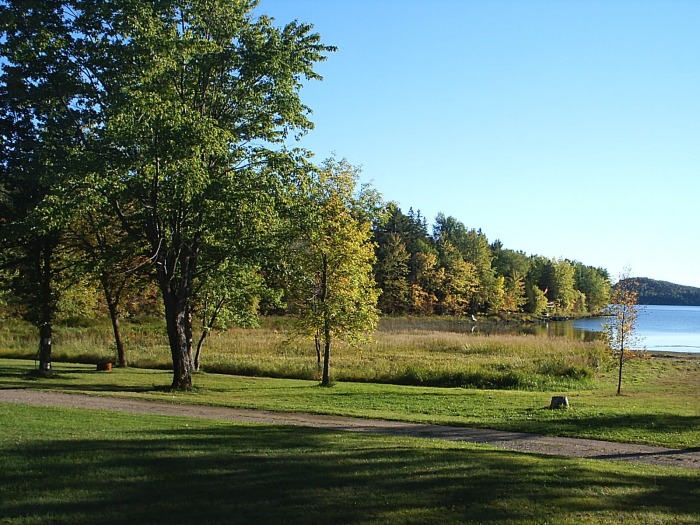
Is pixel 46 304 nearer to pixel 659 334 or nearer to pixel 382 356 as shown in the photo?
pixel 382 356

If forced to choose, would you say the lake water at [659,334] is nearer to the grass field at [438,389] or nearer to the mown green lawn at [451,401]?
the grass field at [438,389]

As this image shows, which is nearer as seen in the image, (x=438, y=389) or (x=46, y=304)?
(x=438, y=389)

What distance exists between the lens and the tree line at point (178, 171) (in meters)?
20.4

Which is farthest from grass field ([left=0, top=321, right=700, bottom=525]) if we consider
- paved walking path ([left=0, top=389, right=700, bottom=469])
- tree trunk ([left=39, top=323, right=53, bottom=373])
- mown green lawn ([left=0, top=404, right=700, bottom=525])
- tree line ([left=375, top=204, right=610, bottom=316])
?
tree line ([left=375, top=204, right=610, bottom=316])

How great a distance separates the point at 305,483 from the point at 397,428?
8.27 meters

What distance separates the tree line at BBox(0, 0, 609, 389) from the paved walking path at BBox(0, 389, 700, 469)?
478cm

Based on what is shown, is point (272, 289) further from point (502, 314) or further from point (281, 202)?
point (502, 314)

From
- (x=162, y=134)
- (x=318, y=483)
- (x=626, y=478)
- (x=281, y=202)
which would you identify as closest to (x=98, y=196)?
(x=162, y=134)

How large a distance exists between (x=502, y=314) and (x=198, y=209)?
90.6m

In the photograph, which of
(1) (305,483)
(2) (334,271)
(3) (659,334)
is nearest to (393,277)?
(3) (659,334)

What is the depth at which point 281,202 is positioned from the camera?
22750mm

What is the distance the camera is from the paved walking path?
1368 cm

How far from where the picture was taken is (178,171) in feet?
67.6

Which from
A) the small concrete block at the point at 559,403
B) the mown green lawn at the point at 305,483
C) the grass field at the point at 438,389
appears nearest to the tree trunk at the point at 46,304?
the grass field at the point at 438,389
